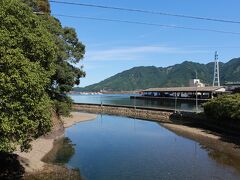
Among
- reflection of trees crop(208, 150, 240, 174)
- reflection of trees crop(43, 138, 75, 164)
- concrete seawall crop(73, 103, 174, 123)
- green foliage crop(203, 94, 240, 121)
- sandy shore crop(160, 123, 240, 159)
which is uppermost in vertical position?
green foliage crop(203, 94, 240, 121)

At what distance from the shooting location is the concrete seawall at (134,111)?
314 feet

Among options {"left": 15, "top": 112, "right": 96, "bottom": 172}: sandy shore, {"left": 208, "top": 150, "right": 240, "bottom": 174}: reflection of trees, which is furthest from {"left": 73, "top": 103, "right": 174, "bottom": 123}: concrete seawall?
{"left": 208, "top": 150, "right": 240, "bottom": 174}: reflection of trees

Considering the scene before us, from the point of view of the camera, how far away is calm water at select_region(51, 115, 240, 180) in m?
34.4

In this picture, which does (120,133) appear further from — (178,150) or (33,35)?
(33,35)

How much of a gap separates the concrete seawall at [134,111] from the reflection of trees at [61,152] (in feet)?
135

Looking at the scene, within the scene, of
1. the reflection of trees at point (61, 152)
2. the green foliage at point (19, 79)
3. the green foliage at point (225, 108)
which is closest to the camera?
the green foliage at point (19, 79)

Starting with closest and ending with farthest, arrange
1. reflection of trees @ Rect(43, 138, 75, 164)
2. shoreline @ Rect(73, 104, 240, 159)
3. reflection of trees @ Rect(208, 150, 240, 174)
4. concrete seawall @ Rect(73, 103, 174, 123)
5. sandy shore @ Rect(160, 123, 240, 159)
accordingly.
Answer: reflection of trees @ Rect(208, 150, 240, 174) < reflection of trees @ Rect(43, 138, 75, 164) < sandy shore @ Rect(160, 123, 240, 159) < shoreline @ Rect(73, 104, 240, 159) < concrete seawall @ Rect(73, 103, 174, 123)

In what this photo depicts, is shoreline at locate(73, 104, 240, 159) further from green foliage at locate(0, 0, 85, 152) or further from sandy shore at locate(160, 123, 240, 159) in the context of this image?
green foliage at locate(0, 0, 85, 152)

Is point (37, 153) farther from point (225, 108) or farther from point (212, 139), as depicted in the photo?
point (225, 108)

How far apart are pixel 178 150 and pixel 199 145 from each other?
17.1 ft

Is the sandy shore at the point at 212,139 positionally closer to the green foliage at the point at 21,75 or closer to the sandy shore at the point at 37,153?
the sandy shore at the point at 37,153

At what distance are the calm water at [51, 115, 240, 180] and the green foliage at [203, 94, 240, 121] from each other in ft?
24.0

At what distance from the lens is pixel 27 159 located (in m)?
34.7

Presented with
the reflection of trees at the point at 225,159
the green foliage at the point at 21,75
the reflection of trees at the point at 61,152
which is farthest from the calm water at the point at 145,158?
the green foliage at the point at 21,75
